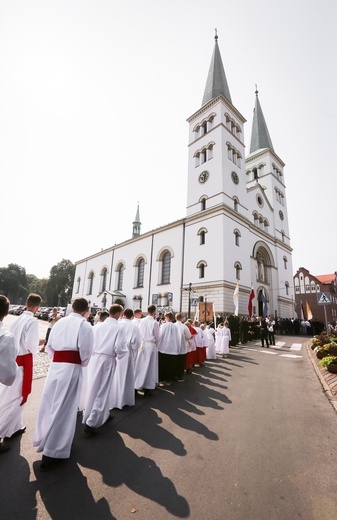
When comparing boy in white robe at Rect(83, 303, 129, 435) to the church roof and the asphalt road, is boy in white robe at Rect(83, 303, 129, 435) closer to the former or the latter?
the asphalt road

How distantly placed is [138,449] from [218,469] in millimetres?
1155

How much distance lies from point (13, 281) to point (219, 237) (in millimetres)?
75375

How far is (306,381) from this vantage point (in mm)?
7383

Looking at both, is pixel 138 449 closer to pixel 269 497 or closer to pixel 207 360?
pixel 269 497

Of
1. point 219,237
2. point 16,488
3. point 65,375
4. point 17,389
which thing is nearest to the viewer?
point 16,488

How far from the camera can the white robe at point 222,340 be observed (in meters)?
12.1

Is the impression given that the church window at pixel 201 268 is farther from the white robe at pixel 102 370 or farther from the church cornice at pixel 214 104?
the white robe at pixel 102 370

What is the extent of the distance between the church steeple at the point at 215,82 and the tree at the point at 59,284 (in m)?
46.2

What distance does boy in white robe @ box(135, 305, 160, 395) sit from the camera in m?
6.19

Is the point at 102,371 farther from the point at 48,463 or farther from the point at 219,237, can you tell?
the point at 219,237

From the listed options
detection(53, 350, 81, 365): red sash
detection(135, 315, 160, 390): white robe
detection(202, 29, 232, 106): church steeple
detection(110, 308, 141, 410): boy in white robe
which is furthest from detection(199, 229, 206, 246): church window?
detection(53, 350, 81, 365): red sash

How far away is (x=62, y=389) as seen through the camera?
3.39 m

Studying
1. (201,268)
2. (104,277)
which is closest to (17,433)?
(201,268)

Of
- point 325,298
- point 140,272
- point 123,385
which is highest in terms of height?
point 140,272
